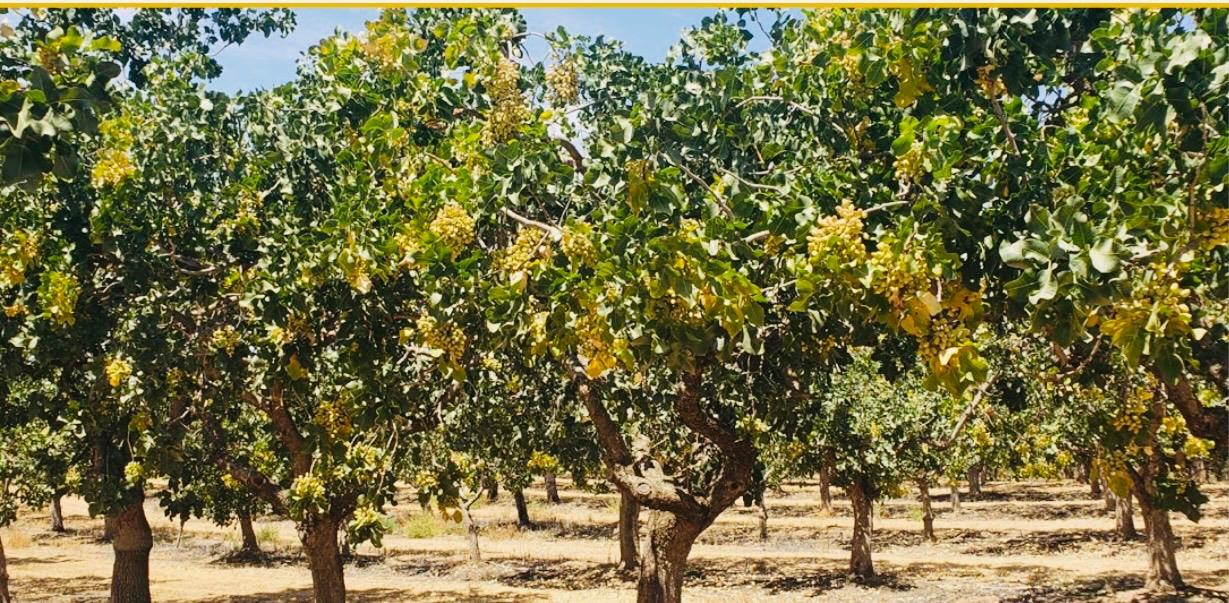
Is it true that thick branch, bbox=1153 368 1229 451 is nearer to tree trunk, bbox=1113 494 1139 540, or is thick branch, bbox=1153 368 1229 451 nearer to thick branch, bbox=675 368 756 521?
thick branch, bbox=675 368 756 521

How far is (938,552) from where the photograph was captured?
24.5m

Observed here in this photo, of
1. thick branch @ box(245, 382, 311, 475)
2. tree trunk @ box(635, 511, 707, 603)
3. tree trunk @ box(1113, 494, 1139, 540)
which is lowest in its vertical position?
tree trunk @ box(1113, 494, 1139, 540)

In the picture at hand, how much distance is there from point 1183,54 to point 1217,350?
11.2 ft

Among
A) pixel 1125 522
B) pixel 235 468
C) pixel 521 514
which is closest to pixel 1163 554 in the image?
pixel 1125 522

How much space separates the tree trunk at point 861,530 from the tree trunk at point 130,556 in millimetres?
12544

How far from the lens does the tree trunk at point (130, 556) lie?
504 inches

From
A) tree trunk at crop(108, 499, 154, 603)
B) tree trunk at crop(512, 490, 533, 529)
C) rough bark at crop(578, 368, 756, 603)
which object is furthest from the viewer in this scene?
tree trunk at crop(512, 490, 533, 529)

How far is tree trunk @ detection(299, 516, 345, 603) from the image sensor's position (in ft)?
36.9

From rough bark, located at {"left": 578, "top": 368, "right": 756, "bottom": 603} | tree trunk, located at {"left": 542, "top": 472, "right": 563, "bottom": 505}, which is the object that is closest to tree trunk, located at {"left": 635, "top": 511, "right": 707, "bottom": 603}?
rough bark, located at {"left": 578, "top": 368, "right": 756, "bottom": 603}

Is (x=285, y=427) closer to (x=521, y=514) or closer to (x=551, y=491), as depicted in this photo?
(x=521, y=514)

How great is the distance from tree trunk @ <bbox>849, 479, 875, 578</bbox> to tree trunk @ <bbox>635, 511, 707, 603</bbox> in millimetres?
10924

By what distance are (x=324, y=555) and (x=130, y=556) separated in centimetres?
333

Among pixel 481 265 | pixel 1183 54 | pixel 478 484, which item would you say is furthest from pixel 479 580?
pixel 1183 54

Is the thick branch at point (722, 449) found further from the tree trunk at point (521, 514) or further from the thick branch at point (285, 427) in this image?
the tree trunk at point (521, 514)
